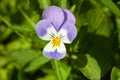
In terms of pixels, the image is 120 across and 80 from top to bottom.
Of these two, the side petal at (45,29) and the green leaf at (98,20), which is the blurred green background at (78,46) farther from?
the side petal at (45,29)

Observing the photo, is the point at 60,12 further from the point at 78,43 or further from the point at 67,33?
the point at 78,43

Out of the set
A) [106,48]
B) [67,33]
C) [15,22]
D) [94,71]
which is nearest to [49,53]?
[67,33]

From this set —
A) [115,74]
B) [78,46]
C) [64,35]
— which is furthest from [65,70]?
[64,35]

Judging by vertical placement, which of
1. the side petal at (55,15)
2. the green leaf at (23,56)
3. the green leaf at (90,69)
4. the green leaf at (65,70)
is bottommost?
the green leaf at (23,56)

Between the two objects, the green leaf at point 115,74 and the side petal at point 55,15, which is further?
the green leaf at point 115,74

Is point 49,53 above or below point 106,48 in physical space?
above

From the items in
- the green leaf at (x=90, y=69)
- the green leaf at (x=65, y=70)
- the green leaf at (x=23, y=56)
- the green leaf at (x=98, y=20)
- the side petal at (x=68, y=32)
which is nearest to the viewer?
the side petal at (x=68, y=32)

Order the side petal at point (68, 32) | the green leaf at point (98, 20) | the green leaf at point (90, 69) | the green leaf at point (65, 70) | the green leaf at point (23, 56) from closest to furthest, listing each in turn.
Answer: the side petal at point (68, 32) → the green leaf at point (90, 69) → the green leaf at point (65, 70) → the green leaf at point (98, 20) → the green leaf at point (23, 56)

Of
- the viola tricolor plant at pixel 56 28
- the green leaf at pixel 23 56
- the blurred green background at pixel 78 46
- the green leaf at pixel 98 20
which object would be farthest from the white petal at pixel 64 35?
the green leaf at pixel 23 56
